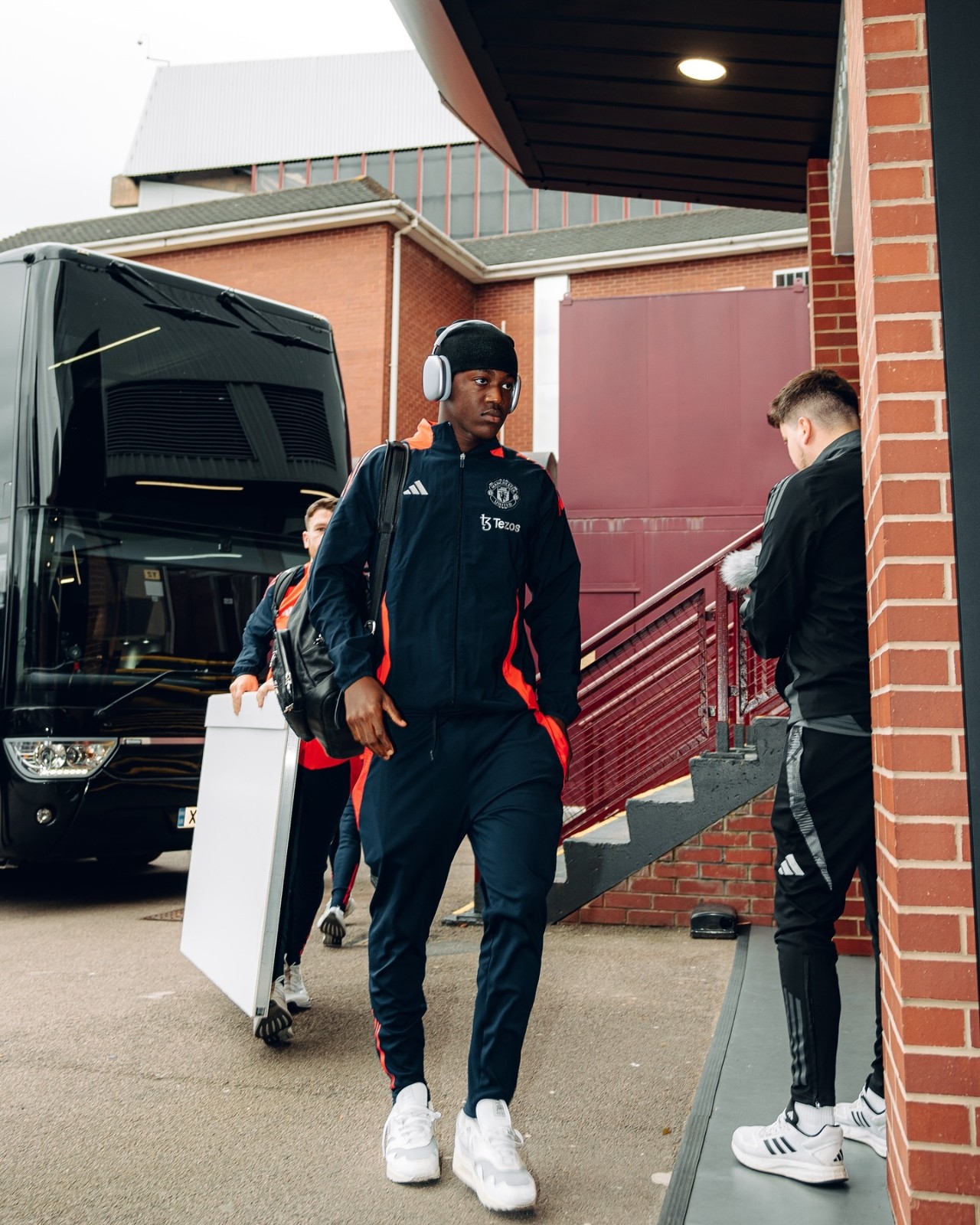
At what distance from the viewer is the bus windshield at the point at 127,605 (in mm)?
6465

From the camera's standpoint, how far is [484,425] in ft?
9.95

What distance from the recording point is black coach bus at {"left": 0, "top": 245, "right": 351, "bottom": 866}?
21.2 feet

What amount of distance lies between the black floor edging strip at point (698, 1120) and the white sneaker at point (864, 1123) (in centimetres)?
37

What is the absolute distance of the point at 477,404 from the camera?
3041mm

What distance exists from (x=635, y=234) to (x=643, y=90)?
17887mm

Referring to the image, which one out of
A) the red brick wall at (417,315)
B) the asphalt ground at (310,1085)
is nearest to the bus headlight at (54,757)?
the asphalt ground at (310,1085)

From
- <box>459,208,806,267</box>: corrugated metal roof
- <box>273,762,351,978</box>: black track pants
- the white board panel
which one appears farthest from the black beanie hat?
<box>459,208,806,267</box>: corrugated metal roof

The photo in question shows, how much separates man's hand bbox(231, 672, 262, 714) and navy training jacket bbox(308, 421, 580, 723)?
4.09 ft

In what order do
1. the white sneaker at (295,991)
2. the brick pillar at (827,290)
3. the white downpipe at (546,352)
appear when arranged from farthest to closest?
the white downpipe at (546,352) < the brick pillar at (827,290) < the white sneaker at (295,991)

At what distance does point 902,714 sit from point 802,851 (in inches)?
24.2

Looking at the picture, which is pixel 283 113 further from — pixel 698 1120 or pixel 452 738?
pixel 698 1120

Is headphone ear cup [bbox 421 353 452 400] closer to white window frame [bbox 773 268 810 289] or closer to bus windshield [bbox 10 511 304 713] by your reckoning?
bus windshield [bbox 10 511 304 713]

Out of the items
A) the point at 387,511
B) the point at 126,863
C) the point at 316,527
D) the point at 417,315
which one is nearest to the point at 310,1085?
the point at 387,511

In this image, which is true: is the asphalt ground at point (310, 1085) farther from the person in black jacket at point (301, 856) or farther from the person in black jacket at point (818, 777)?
the person in black jacket at point (818, 777)
